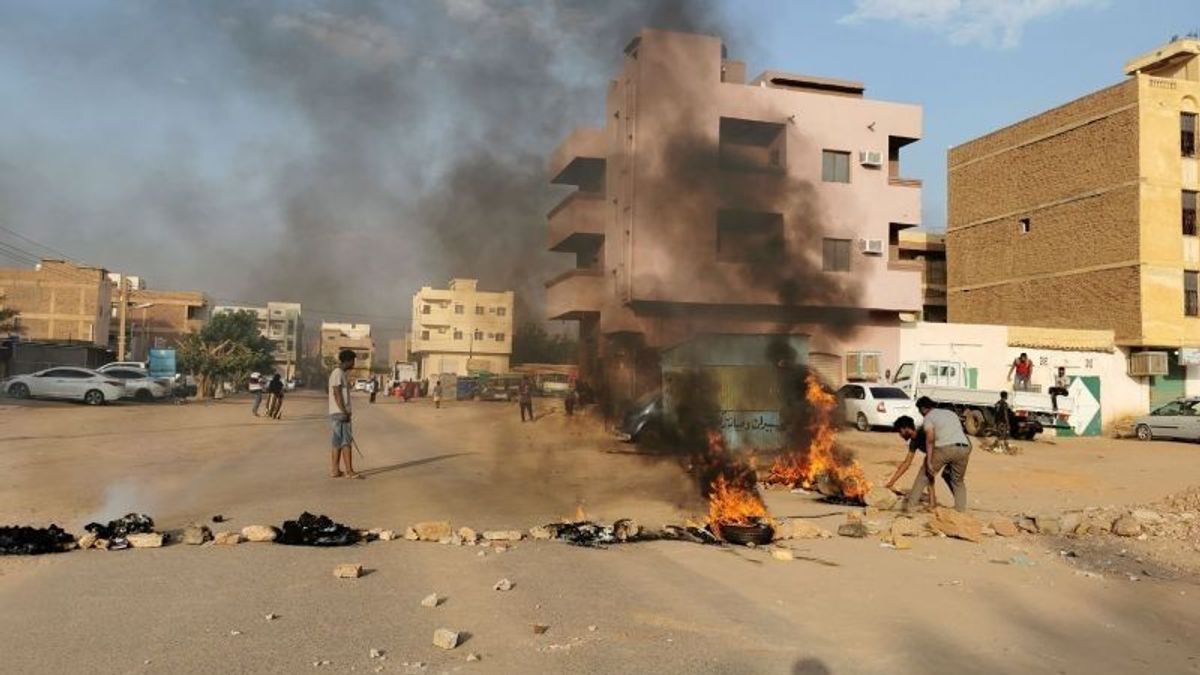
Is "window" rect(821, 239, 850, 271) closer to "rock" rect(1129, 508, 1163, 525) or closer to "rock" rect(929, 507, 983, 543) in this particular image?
"rock" rect(1129, 508, 1163, 525)

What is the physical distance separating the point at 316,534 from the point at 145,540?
1.26m

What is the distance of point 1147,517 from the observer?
8688 mm

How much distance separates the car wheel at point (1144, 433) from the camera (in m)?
24.5

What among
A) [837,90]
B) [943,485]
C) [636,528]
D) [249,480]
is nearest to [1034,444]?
[943,485]

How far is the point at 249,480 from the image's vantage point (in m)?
10.3

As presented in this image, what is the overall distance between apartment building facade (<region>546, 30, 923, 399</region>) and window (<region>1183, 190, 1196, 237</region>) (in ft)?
68.9

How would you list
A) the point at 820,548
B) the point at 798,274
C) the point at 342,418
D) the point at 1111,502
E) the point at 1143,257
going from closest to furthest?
the point at 820,548, the point at 342,418, the point at 1111,502, the point at 798,274, the point at 1143,257

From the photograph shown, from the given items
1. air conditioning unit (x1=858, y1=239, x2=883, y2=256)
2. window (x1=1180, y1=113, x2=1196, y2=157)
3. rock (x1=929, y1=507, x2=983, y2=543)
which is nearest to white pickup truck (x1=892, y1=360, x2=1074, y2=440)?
air conditioning unit (x1=858, y1=239, x2=883, y2=256)

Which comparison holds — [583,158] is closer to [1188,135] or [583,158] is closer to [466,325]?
[466,325]

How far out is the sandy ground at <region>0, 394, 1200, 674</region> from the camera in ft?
14.0

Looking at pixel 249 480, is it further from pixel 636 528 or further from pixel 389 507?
pixel 636 528

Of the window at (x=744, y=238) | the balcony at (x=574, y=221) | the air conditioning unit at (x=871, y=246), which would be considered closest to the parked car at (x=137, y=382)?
the balcony at (x=574, y=221)

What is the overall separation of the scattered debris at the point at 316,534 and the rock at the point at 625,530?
7.21 ft

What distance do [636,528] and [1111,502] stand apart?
24.9 feet
